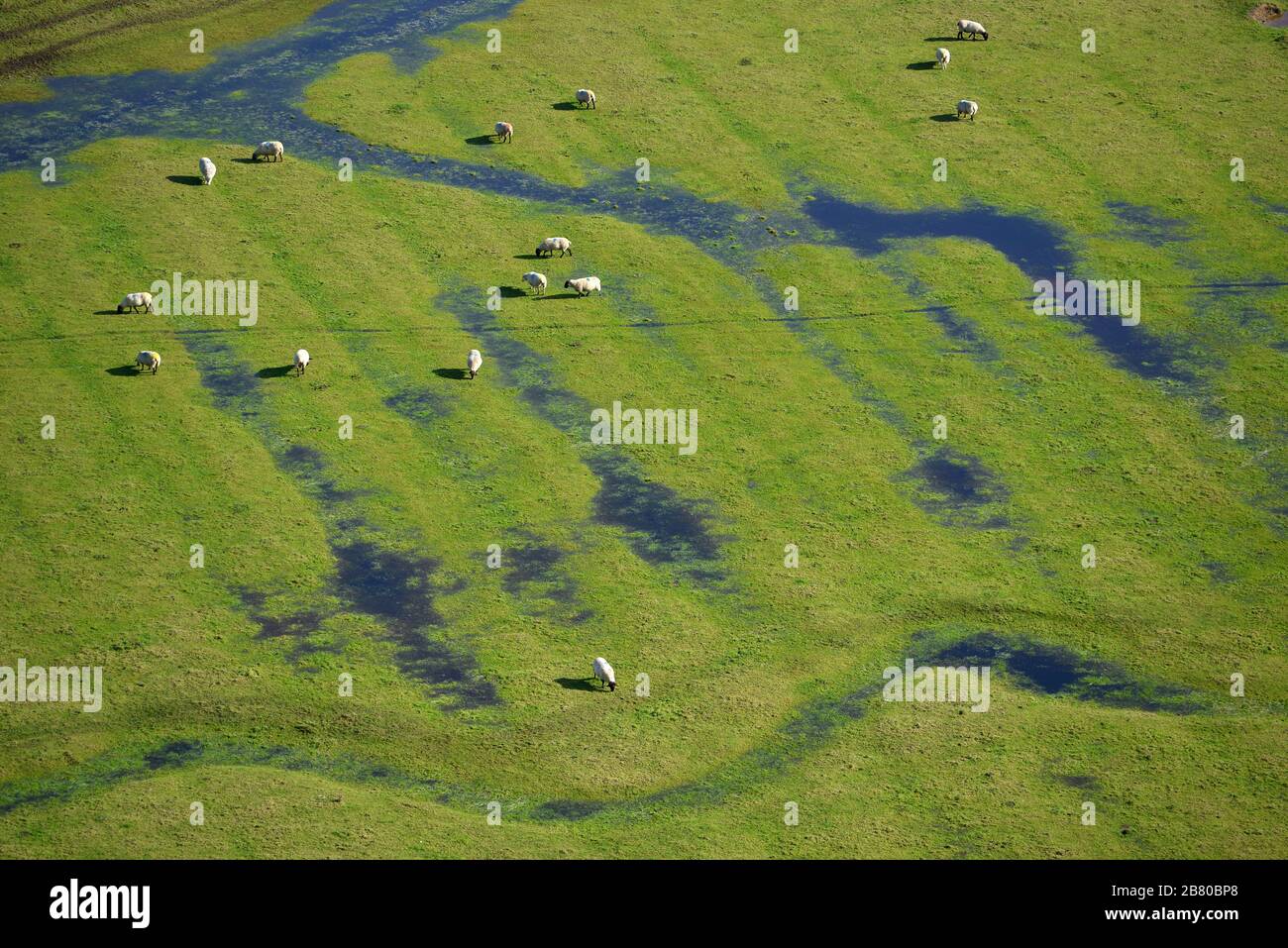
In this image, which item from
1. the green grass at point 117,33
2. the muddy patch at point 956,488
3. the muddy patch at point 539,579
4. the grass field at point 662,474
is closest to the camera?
the grass field at point 662,474

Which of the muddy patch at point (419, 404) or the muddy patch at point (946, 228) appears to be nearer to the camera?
the muddy patch at point (419, 404)

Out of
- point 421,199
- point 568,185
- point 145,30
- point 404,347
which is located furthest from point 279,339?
point 145,30

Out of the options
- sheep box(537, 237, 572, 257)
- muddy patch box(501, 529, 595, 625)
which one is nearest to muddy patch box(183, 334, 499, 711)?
muddy patch box(501, 529, 595, 625)

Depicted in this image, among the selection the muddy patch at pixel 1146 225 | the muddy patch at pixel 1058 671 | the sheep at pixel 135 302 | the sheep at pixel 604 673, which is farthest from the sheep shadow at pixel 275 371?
the muddy patch at pixel 1146 225

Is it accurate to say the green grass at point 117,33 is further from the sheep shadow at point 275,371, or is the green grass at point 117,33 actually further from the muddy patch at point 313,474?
the muddy patch at point 313,474

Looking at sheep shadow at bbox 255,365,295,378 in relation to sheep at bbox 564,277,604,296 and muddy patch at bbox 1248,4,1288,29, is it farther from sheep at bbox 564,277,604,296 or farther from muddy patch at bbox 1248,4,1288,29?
muddy patch at bbox 1248,4,1288,29

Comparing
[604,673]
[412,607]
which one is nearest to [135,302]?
[412,607]
